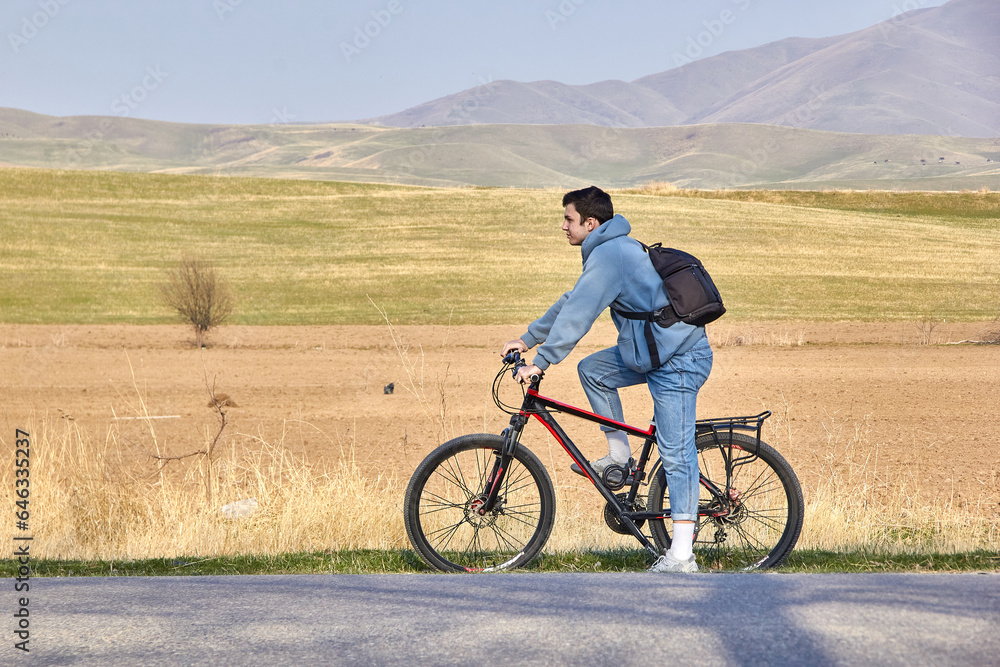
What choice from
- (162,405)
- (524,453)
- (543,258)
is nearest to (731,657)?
(524,453)

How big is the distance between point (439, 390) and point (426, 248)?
73.1 ft

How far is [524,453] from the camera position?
15.0ft

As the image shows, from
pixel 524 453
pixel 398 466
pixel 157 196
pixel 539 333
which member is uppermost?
pixel 157 196

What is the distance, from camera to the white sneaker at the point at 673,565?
4.41m

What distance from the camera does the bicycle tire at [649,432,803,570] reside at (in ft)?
15.3

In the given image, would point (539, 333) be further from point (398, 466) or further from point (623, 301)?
point (398, 466)

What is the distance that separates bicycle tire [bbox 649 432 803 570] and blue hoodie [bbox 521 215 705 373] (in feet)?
2.07

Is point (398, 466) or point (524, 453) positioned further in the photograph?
point (398, 466)

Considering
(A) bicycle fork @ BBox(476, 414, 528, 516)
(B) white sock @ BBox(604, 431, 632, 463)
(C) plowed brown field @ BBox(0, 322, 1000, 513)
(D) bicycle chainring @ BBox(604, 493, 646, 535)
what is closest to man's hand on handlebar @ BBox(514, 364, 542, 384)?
(A) bicycle fork @ BBox(476, 414, 528, 516)

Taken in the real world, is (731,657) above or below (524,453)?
below

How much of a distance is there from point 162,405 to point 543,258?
21.3 m

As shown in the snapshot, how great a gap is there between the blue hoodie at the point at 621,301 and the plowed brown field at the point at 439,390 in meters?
3.38

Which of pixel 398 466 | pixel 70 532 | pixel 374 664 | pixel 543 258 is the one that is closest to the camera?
pixel 374 664

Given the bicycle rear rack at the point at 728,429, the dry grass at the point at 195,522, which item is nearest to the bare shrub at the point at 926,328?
the dry grass at the point at 195,522
